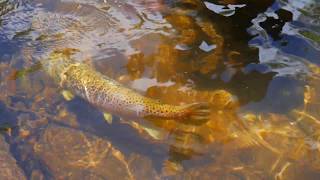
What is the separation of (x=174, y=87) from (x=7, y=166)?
211 centimetres

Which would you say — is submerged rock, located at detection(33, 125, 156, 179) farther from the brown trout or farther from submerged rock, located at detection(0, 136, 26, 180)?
the brown trout

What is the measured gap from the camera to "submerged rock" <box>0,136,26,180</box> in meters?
4.85

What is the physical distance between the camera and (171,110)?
14.4 feet

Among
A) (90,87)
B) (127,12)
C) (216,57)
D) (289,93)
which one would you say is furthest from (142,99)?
(127,12)

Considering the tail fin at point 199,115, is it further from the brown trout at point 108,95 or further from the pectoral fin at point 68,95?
the pectoral fin at point 68,95

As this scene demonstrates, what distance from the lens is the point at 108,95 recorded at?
478 centimetres

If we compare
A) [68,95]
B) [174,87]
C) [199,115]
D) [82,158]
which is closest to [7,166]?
[82,158]

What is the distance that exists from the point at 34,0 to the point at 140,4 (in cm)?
169

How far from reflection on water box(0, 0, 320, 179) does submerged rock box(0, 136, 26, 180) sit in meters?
0.07

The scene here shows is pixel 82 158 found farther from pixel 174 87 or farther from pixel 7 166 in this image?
pixel 174 87

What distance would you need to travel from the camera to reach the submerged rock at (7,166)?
4.85 meters

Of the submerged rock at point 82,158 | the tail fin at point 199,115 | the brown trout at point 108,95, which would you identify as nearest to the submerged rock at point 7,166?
the submerged rock at point 82,158

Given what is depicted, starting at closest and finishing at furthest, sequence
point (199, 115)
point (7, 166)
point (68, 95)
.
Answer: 1. point (199, 115)
2. point (7, 166)
3. point (68, 95)

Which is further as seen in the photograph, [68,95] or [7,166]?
[68,95]
